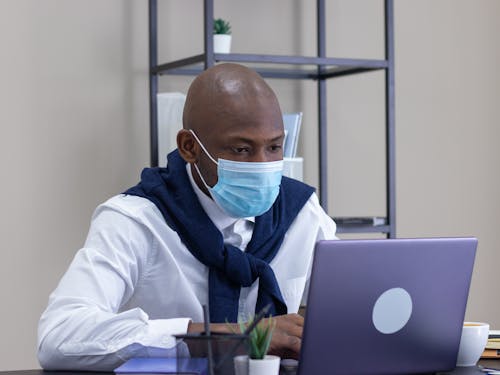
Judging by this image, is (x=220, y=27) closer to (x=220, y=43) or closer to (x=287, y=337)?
(x=220, y=43)

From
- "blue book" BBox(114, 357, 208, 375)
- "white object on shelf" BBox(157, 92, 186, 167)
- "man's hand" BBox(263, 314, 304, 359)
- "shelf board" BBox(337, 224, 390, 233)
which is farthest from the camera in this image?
"shelf board" BBox(337, 224, 390, 233)

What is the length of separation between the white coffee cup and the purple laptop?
0.27 feet

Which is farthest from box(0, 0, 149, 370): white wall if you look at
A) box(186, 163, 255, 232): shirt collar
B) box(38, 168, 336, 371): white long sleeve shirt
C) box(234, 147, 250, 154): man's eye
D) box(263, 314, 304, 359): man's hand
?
box(263, 314, 304, 359): man's hand

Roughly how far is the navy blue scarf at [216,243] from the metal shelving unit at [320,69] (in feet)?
2.54

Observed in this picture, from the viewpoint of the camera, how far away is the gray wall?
2.72 meters

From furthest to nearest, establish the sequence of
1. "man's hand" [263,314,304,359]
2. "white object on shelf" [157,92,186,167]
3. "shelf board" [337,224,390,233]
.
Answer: "shelf board" [337,224,390,233]
"white object on shelf" [157,92,186,167]
"man's hand" [263,314,304,359]

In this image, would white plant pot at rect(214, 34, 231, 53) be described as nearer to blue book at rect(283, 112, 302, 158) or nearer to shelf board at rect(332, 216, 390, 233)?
blue book at rect(283, 112, 302, 158)

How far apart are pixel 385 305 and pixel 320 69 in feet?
6.29

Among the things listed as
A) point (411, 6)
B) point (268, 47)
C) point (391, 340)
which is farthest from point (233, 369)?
point (411, 6)

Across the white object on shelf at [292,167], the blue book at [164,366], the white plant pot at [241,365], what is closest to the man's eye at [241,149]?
the blue book at [164,366]

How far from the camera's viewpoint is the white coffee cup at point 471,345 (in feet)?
4.99

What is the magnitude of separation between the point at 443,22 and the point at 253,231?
185 cm

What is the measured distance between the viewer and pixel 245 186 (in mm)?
1827

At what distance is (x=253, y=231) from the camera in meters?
1.94
